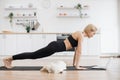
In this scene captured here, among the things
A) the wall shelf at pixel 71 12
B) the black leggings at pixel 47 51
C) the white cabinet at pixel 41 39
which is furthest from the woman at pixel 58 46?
the wall shelf at pixel 71 12

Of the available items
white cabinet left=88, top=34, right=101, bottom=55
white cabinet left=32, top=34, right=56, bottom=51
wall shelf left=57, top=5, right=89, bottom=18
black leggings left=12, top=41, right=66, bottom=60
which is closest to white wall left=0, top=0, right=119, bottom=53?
wall shelf left=57, top=5, right=89, bottom=18

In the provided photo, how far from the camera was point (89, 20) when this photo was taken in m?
8.71

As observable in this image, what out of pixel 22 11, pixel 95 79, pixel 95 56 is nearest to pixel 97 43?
pixel 95 56

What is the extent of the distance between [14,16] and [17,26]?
13.9 inches

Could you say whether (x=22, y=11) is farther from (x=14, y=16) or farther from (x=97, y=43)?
(x=97, y=43)

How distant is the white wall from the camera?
8719mm

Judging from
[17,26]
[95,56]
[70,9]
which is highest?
[70,9]

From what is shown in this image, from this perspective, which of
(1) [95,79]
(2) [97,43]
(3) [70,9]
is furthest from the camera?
(3) [70,9]

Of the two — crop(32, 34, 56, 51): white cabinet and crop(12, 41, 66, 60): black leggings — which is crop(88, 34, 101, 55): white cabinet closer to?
crop(32, 34, 56, 51): white cabinet

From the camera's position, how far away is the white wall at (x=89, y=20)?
28.6 feet

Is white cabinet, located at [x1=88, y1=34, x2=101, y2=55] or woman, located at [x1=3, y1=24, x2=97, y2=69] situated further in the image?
white cabinet, located at [x1=88, y1=34, x2=101, y2=55]

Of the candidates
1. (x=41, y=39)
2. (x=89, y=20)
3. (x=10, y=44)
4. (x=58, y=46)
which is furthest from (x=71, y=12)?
(x=58, y=46)

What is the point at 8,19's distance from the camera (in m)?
8.77

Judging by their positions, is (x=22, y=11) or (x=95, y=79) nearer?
(x=95, y=79)
